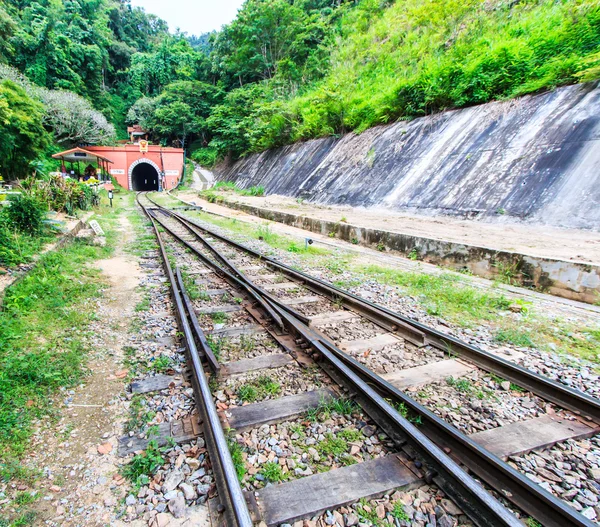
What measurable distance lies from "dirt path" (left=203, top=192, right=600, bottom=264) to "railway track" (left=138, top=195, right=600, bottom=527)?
347cm

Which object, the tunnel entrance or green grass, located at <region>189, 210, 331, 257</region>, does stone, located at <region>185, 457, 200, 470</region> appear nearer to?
green grass, located at <region>189, 210, 331, 257</region>

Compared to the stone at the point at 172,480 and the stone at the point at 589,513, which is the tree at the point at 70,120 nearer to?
the stone at the point at 172,480

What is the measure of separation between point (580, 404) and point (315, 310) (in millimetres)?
2976

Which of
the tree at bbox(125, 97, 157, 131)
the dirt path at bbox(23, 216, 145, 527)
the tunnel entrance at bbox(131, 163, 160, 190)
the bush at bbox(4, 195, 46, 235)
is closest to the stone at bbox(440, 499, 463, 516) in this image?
the dirt path at bbox(23, 216, 145, 527)

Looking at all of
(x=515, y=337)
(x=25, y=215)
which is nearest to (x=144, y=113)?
(x=25, y=215)

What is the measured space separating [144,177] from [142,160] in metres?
9.69

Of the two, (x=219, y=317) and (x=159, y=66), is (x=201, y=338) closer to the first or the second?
(x=219, y=317)

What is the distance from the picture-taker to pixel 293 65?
32.2m

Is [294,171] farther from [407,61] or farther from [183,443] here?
[183,443]

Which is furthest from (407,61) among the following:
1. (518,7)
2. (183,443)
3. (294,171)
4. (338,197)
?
(183,443)

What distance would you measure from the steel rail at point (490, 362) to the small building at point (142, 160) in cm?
4084

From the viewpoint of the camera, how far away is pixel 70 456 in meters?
2.30

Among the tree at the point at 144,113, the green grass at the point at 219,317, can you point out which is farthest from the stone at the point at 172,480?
the tree at the point at 144,113

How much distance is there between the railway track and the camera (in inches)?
74.9
